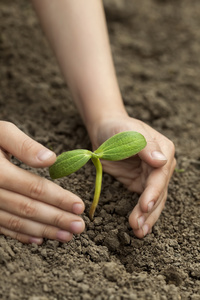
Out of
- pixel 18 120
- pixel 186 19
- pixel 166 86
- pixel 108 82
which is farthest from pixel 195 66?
pixel 18 120

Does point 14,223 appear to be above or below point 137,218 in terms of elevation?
above

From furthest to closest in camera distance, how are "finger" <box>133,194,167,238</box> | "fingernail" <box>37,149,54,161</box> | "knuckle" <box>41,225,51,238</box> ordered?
"finger" <box>133,194,167,238</box> < "knuckle" <box>41,225,51,238</box> < "fingernail" <box>37,149,54,161</box>

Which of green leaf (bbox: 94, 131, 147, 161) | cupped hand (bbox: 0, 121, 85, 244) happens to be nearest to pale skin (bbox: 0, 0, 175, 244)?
cupped hand (bbox: 0, 121, 85, 244)

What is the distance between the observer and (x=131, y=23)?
3.08 metres

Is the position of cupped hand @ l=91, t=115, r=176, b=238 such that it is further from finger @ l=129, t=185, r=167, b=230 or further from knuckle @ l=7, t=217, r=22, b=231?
knuckle @ l=7, t=217, r=22, b=231

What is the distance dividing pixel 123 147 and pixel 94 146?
1.34 ft

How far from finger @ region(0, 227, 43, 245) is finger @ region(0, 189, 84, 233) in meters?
0.08

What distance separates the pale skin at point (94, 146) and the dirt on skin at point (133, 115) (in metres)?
0.07

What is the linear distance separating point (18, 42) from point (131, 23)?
892mm

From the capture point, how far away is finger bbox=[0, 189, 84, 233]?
1346mm

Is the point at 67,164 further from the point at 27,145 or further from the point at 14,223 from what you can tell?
the point at 14,223

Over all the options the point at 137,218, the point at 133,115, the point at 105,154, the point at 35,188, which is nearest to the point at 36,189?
the point at 35,188

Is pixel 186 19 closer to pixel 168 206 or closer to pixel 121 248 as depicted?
pixel 168 206

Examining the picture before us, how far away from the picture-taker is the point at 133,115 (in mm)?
2213
